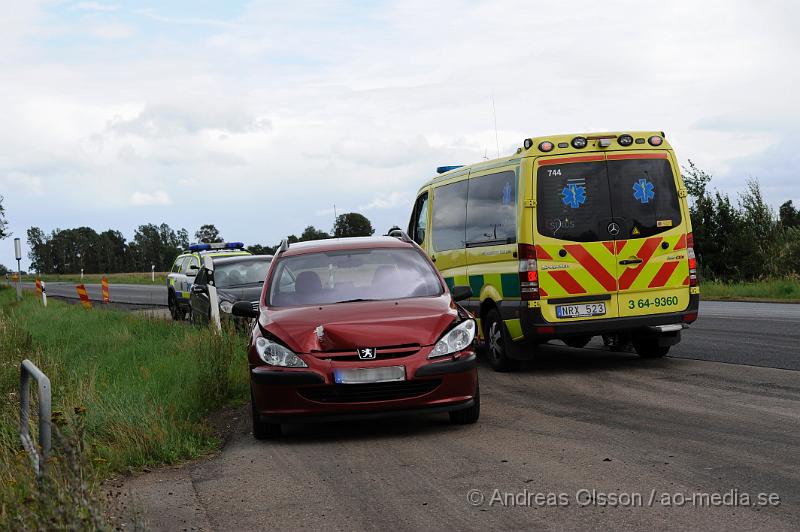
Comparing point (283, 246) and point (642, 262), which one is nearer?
point (283, 246)

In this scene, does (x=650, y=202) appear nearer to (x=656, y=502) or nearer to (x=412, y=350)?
(x=412, y=350)

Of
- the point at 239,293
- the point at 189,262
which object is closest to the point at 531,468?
the point at 239,293

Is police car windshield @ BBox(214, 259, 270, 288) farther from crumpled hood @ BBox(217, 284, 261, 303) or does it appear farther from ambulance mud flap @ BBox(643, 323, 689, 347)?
ambulance mud flap @ BBox(643, 323, 689, 347)

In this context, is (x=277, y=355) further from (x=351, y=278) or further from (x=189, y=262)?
(x=189, y=262)

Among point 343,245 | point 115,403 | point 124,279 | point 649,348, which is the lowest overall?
point 124,279

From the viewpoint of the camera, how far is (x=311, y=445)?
802 cm

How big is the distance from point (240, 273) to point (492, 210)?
9114 mm

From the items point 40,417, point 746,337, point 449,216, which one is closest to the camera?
point 40,417

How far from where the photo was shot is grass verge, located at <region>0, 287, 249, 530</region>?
5.25 metres

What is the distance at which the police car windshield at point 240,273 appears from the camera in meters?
20.1

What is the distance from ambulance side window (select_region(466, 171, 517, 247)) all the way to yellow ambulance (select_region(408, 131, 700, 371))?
→ 26 mm

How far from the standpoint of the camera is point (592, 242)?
1166cm

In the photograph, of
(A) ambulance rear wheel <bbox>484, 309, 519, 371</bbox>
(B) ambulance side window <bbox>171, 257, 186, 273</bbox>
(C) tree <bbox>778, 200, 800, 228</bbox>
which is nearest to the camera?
(A) ambulance rear wheel <bbox>484, 309, 519, 371</bbox>

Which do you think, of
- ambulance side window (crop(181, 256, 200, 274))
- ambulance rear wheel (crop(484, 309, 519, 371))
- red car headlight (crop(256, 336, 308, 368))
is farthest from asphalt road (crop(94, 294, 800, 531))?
ambulance side window (crop(181, 256, 200, 274))
